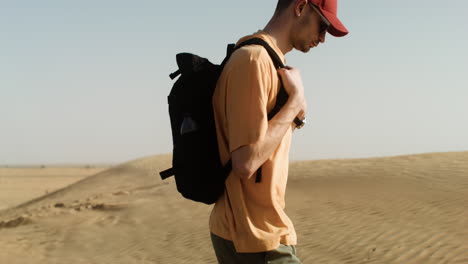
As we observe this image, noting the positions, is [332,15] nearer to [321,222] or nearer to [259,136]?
[259,136]

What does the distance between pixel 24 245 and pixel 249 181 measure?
1113 cm

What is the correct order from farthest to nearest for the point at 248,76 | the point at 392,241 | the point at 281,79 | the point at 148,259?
the point at 148,259 < the point at 392,241 < the point at 281,79 < the point at 248,76

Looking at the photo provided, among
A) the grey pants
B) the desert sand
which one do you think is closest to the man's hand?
the grey pants

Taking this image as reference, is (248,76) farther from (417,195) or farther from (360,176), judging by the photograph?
(360,176)

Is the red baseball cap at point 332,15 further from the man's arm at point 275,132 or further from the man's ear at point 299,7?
the man's arm at point 275,132

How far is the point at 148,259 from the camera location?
995cm

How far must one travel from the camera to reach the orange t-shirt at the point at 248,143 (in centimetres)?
192

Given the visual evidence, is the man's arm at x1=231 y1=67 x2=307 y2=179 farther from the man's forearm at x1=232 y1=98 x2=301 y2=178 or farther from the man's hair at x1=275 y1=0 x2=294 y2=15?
the man's hair at x1=275 y1=0 x2=294 y2=15

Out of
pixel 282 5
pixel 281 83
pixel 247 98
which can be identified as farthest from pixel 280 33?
pixel 247 98

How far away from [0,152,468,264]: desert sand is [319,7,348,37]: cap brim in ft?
20.4

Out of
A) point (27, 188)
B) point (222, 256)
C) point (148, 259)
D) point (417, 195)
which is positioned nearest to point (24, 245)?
point (148, 259)

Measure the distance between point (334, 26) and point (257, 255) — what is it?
99 cm

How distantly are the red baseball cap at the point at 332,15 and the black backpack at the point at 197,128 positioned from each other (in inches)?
11.6

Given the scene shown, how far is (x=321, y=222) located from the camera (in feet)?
34.5
